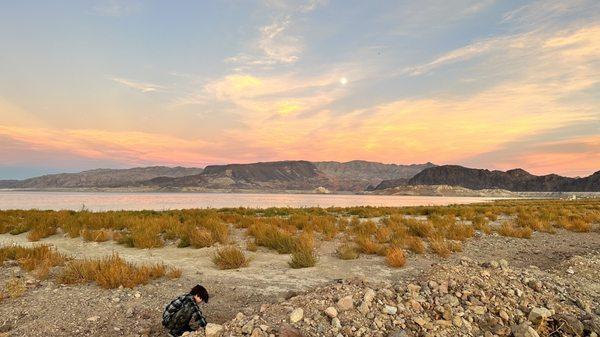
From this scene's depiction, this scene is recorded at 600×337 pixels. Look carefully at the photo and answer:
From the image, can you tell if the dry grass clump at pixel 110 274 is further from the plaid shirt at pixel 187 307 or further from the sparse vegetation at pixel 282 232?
the plaid shirt at pixel 187 307

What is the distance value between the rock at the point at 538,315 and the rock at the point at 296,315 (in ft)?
12.8

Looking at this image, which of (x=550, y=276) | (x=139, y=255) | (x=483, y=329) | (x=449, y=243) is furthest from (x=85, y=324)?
(x=449, y=243)

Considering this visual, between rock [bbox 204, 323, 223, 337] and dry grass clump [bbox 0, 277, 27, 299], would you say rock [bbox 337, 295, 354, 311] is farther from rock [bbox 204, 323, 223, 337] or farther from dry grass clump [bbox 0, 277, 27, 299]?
dry grass clump [bbox 0, 277, 27, 299]

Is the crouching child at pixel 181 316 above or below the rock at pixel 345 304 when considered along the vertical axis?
below

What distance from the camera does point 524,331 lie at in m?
5.63

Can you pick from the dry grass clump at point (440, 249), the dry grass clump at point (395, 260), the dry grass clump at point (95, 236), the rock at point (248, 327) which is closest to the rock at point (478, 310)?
the dry grass clump at point (395, 260)

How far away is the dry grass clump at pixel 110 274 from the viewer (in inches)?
311

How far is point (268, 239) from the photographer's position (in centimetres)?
1306

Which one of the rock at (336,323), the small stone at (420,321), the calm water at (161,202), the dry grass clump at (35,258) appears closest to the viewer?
the rock at (336,323)

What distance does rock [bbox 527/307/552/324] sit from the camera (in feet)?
19.9

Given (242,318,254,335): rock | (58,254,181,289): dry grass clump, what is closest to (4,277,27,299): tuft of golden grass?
(58,254,181,289): dry grass clump

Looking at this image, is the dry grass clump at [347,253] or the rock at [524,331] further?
the dry grass clump at [347,253]

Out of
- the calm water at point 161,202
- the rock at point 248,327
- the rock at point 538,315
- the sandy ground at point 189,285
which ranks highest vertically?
the rock at point 248,327

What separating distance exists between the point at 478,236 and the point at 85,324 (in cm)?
1474
